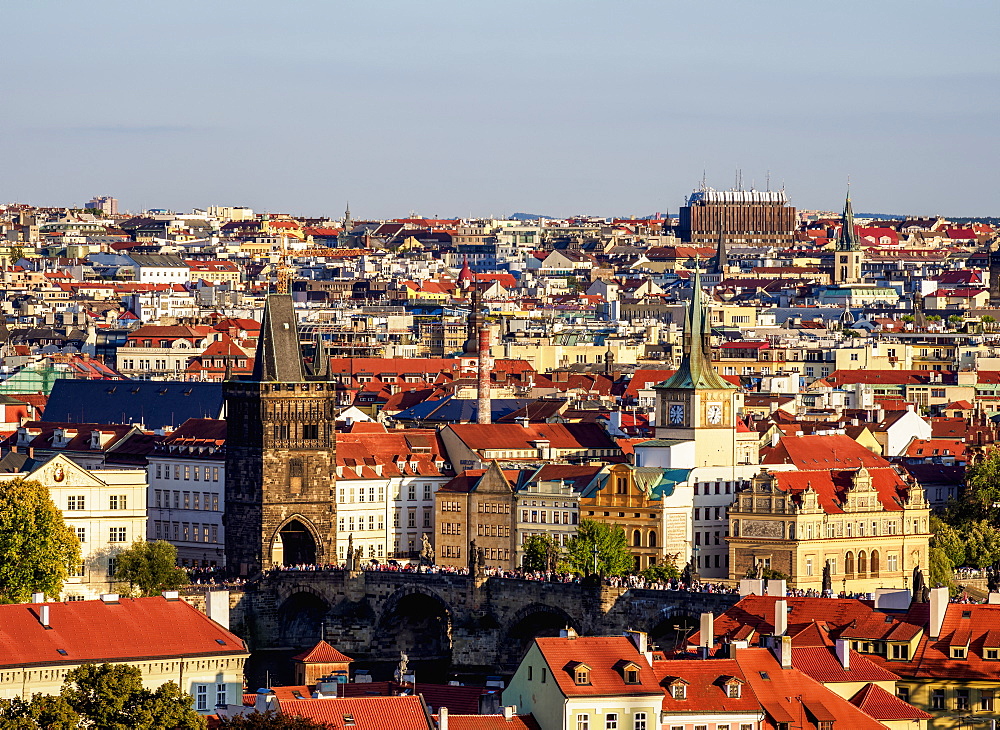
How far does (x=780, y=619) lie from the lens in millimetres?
96500

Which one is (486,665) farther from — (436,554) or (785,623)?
(785,623)

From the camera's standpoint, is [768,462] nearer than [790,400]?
Yes

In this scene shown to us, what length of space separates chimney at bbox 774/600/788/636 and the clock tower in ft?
137

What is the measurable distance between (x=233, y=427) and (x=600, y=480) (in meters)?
15.6

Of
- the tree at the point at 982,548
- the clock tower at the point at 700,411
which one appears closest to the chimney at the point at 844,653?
the tree at the point at 982,548

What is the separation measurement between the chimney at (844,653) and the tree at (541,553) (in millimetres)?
44362

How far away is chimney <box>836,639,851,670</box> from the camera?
87500 millimetres

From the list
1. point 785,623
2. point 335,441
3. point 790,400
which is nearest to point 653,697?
point 785,623

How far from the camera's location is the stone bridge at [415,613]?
412 feet

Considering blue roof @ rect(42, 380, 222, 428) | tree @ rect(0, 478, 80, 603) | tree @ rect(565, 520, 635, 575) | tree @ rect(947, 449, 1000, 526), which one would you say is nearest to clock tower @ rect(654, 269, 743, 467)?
tree @ rect(565, 520, 635, 575)

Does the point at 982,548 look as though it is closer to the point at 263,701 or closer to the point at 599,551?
the point at 599,551

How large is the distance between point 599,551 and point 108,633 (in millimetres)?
42277

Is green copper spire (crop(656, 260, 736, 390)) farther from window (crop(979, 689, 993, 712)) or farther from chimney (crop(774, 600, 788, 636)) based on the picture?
window (crop(979, 689, 993, 712))

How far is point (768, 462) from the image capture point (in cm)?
14162
